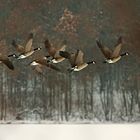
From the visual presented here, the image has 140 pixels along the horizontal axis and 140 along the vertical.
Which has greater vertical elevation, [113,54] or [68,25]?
[68,25]

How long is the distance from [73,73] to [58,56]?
0.30ft

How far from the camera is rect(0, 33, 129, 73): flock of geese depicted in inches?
85.8

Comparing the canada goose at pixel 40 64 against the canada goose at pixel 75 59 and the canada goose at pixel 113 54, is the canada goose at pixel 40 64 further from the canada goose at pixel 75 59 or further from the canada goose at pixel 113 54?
the canada goose at pixel 113 54

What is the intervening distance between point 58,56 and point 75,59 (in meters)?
0.07

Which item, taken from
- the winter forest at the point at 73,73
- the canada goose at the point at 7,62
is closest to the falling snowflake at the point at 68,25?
the winter forest at the point at 73,73

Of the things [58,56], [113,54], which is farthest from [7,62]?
[113,54]

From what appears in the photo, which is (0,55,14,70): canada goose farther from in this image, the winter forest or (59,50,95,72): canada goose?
(59,50,95,72): canada goose

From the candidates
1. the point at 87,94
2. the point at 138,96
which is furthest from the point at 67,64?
the point at 138,96

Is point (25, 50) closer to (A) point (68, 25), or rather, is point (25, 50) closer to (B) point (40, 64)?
(B) point (40, 64)

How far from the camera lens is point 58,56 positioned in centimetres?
219

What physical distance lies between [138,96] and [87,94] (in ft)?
0.66

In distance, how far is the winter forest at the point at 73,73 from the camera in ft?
7.09
